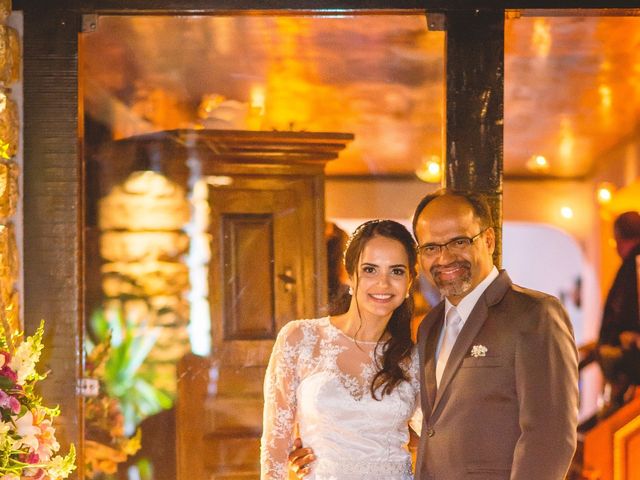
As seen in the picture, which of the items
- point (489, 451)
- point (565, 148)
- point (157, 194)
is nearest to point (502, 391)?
point (489, 451)

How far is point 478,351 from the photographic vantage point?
256cm

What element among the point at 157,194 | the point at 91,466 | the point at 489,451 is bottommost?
the point at 91,466

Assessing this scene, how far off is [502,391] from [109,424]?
1855 millimetres

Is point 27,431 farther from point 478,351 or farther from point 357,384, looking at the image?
point 478,351

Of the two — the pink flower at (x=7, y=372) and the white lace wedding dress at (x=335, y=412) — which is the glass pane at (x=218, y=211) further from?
the pink flower at (x=7, y=372)

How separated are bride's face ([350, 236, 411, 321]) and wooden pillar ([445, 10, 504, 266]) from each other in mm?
506

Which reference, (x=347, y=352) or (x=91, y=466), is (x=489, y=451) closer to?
(x=347, y=352)

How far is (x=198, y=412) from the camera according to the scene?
368 centimetres

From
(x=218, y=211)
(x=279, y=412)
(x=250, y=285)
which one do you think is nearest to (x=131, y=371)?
(x=250, y=285)

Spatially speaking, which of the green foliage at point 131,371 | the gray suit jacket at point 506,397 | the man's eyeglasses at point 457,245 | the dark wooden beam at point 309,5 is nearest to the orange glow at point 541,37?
the dark wooden beam at point 309,5

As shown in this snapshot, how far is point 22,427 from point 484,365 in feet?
4.40

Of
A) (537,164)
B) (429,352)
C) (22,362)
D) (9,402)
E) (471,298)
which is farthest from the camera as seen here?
(537,164)

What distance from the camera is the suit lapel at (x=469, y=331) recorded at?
8.48 ft

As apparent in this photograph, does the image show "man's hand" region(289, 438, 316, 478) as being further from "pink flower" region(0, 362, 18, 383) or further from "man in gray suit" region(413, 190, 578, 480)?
"pink flower" region(0, 362, 18, 383)
